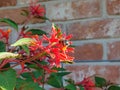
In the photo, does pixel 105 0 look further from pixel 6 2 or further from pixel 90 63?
pixel 6 2

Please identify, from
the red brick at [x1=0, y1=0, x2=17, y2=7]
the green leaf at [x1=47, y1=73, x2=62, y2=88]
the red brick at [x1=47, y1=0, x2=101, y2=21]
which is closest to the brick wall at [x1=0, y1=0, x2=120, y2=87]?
the red brick at [x1=47, y1=0, x2=101, y2=21]

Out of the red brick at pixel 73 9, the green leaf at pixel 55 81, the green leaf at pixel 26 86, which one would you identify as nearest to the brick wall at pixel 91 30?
the red brick at pixel 73 9

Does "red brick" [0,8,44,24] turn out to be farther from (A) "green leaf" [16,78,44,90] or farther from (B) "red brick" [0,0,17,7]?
(A) "green leaf" [16,78,44,90]

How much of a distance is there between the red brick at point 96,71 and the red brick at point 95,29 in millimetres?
90

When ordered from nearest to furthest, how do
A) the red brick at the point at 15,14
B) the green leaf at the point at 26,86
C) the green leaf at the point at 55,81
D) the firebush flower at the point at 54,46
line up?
the firebush flower at the point at 54,46 → the green leaf at the point at 26,86 → the green leaf at the point at 55,81 → the red brick at the point at 15,14

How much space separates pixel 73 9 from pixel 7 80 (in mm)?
527

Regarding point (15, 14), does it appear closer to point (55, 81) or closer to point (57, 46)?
point (55, 81)

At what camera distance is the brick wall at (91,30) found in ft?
2.94

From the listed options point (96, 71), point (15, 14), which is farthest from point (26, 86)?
point (15, 14)

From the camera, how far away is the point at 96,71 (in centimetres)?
92

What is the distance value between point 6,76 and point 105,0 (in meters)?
0.51

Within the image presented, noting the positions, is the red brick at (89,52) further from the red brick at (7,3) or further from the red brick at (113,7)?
the red brick at (7,3)

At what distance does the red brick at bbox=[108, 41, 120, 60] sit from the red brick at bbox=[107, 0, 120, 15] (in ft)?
0.30

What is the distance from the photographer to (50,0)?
3.30ft
